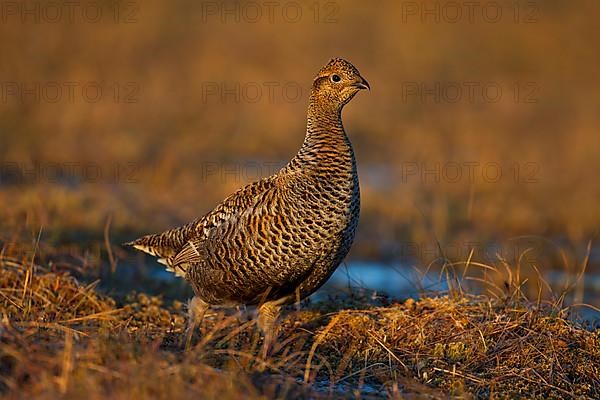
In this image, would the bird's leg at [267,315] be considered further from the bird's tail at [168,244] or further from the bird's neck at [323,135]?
the bird's neck at [323,135]

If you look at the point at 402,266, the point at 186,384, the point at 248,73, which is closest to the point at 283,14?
the point at 248,73

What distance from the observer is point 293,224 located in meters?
6.58

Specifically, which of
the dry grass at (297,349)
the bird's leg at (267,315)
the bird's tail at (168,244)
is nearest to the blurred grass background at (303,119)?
the dry grass at (297,349)

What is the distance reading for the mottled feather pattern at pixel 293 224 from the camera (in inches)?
260

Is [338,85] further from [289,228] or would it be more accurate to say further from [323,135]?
[289,228]

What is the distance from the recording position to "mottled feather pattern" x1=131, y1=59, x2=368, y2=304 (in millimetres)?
6609

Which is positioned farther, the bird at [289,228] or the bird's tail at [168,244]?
the bird's tail at [168,244]

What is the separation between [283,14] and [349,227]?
20.2m

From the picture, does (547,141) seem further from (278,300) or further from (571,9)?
(278,300)

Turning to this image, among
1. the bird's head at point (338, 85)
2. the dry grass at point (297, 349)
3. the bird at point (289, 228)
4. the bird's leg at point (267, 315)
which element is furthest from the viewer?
the bird's head at point (338, 85)

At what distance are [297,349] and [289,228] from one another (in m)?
0.88

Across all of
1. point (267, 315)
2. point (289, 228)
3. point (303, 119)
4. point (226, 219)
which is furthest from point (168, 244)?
point (303, 119)

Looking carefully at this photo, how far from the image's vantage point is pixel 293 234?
657 cm

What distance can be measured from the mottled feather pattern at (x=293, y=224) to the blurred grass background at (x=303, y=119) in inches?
80.5
